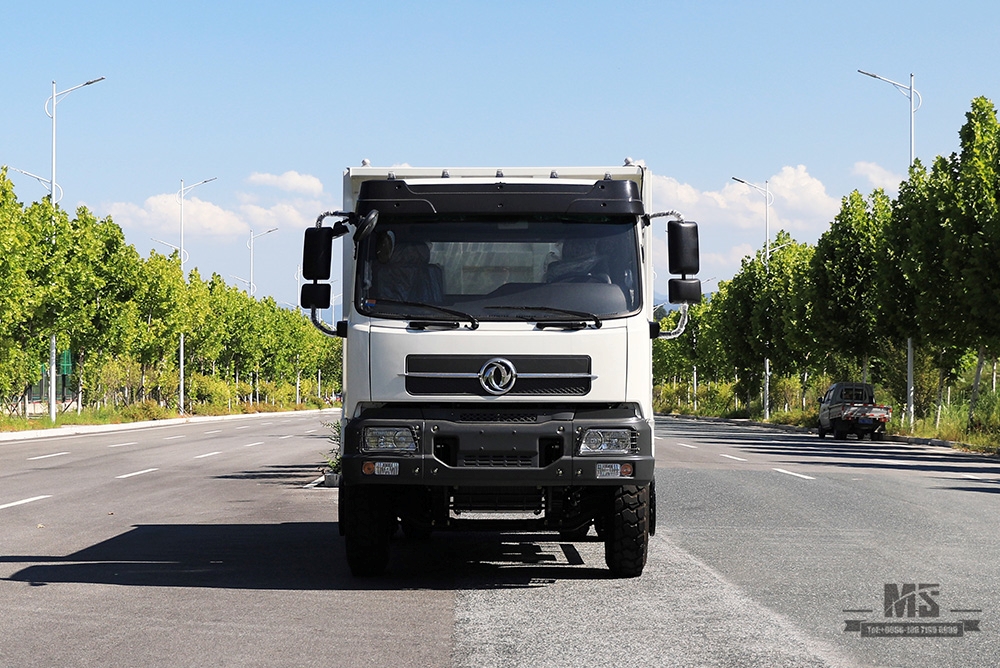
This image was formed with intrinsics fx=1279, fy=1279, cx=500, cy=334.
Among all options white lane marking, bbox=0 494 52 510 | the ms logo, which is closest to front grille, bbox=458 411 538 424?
the ms logo

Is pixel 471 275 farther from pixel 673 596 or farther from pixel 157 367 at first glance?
pixel 157 367

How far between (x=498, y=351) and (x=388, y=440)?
0.99 metres

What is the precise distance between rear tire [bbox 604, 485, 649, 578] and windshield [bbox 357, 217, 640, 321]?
136cm

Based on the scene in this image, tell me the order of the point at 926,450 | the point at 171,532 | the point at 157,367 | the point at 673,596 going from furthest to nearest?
the point at 157,367 < the point at 926,450 < the point at 171,532 < the point at 673,596

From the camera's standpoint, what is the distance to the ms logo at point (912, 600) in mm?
8180

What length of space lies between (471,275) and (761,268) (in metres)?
58.3

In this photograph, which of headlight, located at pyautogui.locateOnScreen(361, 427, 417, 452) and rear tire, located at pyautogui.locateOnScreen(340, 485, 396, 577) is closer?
headlight, located at pyautogui.locateOnScreen(361, 427, 417, 452)

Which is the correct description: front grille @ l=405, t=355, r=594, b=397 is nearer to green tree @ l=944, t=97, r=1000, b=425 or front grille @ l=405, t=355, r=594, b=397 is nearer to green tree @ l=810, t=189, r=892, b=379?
green tree @ l=944, t=97, r=1000, b=425

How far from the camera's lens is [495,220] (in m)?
9.40

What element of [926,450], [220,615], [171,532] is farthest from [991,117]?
[220,615]

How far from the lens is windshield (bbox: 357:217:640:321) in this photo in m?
9.16

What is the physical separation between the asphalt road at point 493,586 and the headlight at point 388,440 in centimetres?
103

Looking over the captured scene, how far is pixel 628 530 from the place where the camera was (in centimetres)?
947

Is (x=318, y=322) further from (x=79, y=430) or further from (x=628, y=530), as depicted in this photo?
(x=79, y=430)
